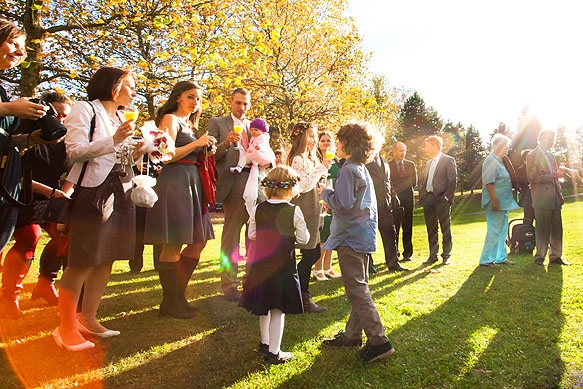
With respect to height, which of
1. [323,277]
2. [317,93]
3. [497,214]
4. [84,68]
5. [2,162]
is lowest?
[323,277]

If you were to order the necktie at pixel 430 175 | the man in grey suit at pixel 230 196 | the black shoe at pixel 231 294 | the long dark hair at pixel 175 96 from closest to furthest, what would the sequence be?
the long dark hair at pixel 175 96 → the black shoe at pixel 231 294 → the man in grey suit at pixel 230 196 → the necktie at pixel 430 175

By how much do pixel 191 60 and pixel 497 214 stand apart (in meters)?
7.37

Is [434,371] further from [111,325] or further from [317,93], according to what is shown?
[317,93]

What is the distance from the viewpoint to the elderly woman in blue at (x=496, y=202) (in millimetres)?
7562

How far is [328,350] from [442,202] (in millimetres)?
5638

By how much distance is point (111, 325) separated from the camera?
14.1ft

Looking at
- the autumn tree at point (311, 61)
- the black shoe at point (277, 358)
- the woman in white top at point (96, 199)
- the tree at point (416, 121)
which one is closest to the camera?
the black shoe at point (277, 358)

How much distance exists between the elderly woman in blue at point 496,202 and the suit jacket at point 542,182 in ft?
1.32

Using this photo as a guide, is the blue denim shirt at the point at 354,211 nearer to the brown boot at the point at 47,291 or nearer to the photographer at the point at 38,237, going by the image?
the photographer at the point at 38,237

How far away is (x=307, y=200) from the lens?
5.12m

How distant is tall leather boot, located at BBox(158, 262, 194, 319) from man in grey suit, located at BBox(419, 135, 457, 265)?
544 centimetres

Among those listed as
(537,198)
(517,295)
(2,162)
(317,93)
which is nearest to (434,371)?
(517,295)

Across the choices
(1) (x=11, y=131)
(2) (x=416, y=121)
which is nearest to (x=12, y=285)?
(1) (x=11, y=131)

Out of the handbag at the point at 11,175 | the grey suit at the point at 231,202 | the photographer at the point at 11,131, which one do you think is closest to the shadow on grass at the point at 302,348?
the grey suit at the point at 231,202
